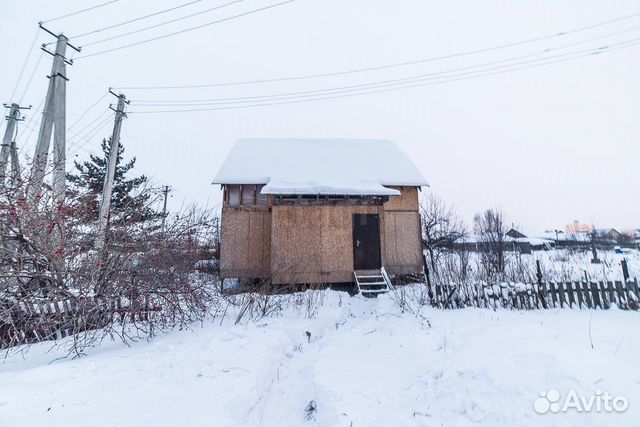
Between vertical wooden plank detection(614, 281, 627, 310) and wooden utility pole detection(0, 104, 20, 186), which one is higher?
wooden utility pole detection(0, 104, 20, 186)

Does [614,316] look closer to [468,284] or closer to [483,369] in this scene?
[468,284]

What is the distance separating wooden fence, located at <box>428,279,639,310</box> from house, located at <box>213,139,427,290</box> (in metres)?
3.61

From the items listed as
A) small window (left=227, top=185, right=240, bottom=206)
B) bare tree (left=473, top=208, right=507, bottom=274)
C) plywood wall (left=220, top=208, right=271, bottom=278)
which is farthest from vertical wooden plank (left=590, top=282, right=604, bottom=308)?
small window (left=227, top=185, right=240, bottom=206)

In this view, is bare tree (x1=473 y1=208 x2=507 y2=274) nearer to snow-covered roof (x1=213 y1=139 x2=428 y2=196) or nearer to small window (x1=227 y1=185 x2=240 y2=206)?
snow-covered roof (x1=213 y1=139 x2=428 y2=196)

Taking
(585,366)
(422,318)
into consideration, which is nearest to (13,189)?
(422,318)

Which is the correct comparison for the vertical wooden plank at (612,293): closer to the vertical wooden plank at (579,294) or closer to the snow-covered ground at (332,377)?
the vertical wooden plank at (579,294)

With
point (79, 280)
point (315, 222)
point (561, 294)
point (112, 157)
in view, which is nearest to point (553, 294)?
point (561, 294)

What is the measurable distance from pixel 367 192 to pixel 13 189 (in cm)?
866

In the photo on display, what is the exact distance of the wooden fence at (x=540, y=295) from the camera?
6.37 metres

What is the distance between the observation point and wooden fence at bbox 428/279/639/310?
20.9ft

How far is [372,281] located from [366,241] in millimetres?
1460

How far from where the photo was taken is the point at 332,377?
3967mm

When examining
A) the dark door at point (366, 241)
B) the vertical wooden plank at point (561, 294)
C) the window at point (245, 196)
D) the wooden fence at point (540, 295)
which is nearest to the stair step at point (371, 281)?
the dark door at point (366, 241)

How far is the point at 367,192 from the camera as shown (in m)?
10.3
